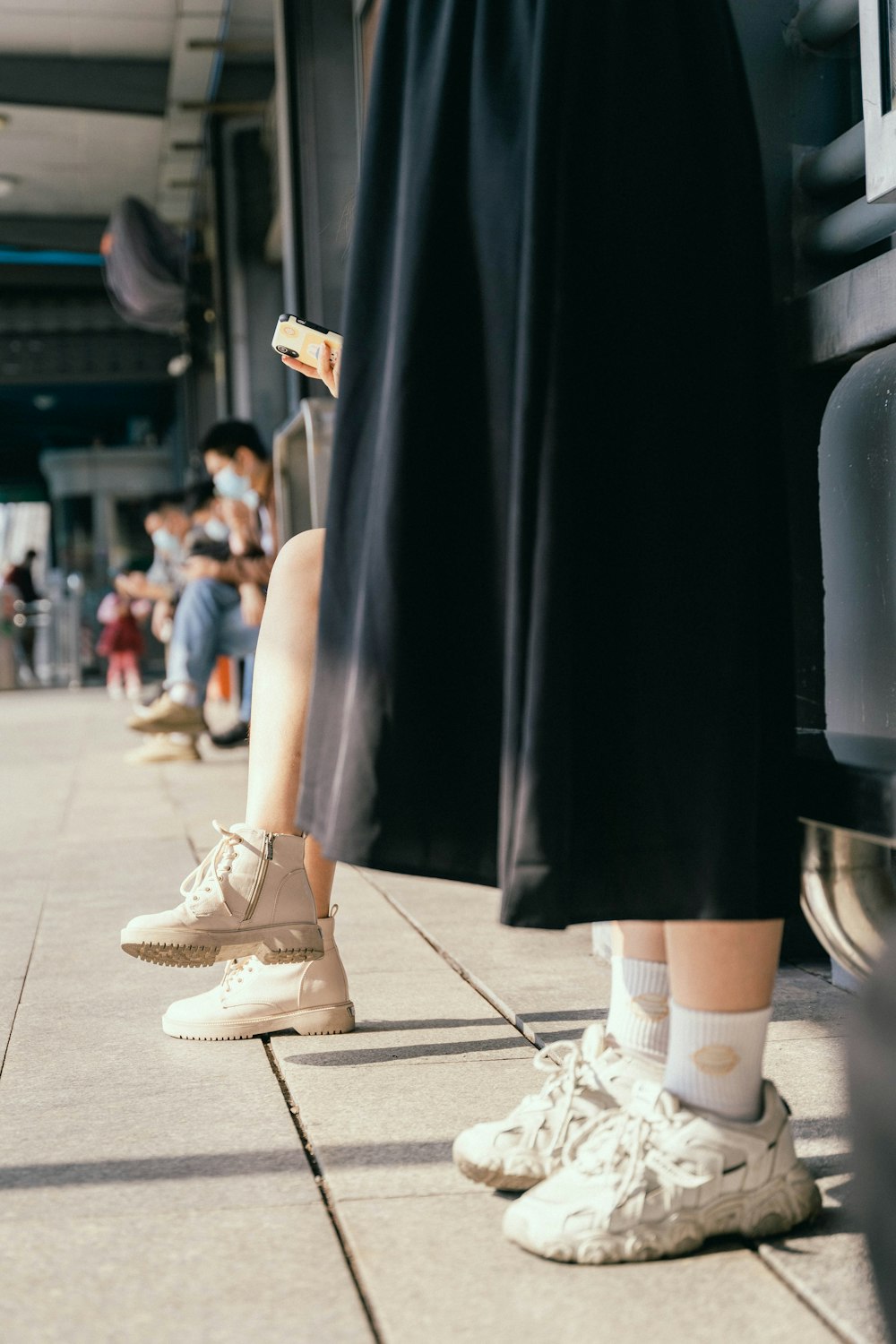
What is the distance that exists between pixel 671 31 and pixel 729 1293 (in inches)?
35.7

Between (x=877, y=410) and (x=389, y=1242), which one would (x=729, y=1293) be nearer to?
(x=389, y=1242)

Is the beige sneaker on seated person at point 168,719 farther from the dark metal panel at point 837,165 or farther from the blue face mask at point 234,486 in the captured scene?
the dark metal panel at point 837,165

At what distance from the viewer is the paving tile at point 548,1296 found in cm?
92

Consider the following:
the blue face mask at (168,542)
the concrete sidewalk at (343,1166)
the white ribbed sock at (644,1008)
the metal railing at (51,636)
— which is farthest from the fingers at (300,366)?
the metal railing at (51,636)

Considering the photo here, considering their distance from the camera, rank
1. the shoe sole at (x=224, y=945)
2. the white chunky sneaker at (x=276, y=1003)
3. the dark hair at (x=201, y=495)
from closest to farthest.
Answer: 1. the shoe sole at (x=224, y=945)
2. the white chunky sneaker at (x=276, y=1003)
3. the dark hair at (x=201, y=495)

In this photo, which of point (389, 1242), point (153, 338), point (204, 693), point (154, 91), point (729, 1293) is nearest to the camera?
point (729, 1293)

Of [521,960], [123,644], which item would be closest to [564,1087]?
[521,960]

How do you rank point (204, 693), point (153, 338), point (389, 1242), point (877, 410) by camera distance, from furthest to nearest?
point (153, 338) < point (204, 693) < point (877, 410) < point (389, 1242)

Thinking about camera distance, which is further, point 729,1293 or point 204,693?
point 204,693

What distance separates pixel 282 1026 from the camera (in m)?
1.67

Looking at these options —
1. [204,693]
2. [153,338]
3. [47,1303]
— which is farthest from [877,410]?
[153,338]

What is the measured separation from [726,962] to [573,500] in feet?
1.19

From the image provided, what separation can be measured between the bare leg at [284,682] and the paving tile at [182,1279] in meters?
0.51

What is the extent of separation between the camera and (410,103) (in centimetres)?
107
